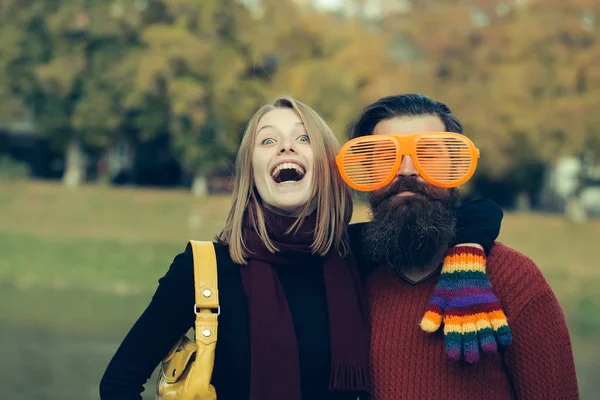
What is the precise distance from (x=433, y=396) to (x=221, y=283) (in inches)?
29.0

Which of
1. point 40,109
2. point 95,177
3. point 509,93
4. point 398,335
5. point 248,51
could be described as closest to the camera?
point 398,335

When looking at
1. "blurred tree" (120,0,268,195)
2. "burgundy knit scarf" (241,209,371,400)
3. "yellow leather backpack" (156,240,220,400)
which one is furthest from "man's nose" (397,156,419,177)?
"blurred tree" (120,0,268,195)

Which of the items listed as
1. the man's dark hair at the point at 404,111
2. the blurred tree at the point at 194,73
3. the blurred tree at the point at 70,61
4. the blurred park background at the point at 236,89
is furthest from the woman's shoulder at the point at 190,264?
the blurred tree at the point at 70,61

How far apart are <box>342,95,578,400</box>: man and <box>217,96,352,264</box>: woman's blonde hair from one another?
4.5 inches

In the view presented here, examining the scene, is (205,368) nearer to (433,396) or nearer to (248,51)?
(433,396)

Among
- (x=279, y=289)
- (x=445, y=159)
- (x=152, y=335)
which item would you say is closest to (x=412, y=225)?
(x=445, y=159)

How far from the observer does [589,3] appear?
25.2 metres

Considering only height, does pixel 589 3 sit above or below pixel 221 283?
above

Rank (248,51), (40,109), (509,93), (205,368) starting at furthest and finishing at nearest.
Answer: (40,109) < (248,51) < (509,93) < (205,368)

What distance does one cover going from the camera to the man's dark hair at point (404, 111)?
3148 mm

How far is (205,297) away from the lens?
2.86 m

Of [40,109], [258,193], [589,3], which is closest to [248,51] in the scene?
[40,109]

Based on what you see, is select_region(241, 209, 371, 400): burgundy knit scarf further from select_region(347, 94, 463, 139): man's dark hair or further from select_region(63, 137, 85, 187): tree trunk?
select_region(63, 137, 85, 187): tree trunk

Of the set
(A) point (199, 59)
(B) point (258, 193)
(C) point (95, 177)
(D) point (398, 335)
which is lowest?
(D) point (398, 335)
